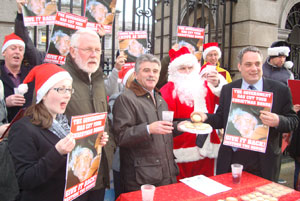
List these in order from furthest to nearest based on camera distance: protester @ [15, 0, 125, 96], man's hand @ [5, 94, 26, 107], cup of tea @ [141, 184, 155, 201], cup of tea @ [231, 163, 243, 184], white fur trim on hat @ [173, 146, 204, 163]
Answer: white fur trim on hat @ [173, 146, 204, 163]
protester @ [15, 0, 125, 96]
man's hand @ [5, 94, 26, 107]
cup of tea @ [231, 163, 243, 184]
cup of tea @ [141, 184, 155, 201]

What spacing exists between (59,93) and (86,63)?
1.97 feet

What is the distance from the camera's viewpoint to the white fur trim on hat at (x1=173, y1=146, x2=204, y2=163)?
12.0 feet

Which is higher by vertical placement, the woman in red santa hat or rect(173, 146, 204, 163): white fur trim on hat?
the woman in red santa hat

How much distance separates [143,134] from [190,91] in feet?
4.57

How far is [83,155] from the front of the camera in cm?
190

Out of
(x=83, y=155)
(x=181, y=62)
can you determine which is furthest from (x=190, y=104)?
(x=83, y=155)

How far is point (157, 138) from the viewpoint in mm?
2766

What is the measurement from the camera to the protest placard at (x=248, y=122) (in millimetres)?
2520

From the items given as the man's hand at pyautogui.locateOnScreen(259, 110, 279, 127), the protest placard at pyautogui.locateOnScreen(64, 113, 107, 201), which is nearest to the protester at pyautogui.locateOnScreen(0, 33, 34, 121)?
the protest placard at pyautogui.locateOnScreen(64, 113, 107, 201)

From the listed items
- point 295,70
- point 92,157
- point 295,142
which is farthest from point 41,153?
point 295,70

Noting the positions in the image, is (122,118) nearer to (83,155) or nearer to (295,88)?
(83,155)

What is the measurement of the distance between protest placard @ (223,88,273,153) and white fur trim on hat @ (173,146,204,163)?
42.9 inches

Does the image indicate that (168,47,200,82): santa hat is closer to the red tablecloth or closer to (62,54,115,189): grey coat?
(62,54,115,189): grey coat

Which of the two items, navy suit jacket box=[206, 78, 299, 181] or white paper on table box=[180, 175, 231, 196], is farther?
navy suit jacket box=[206, 78, 299, 181]
